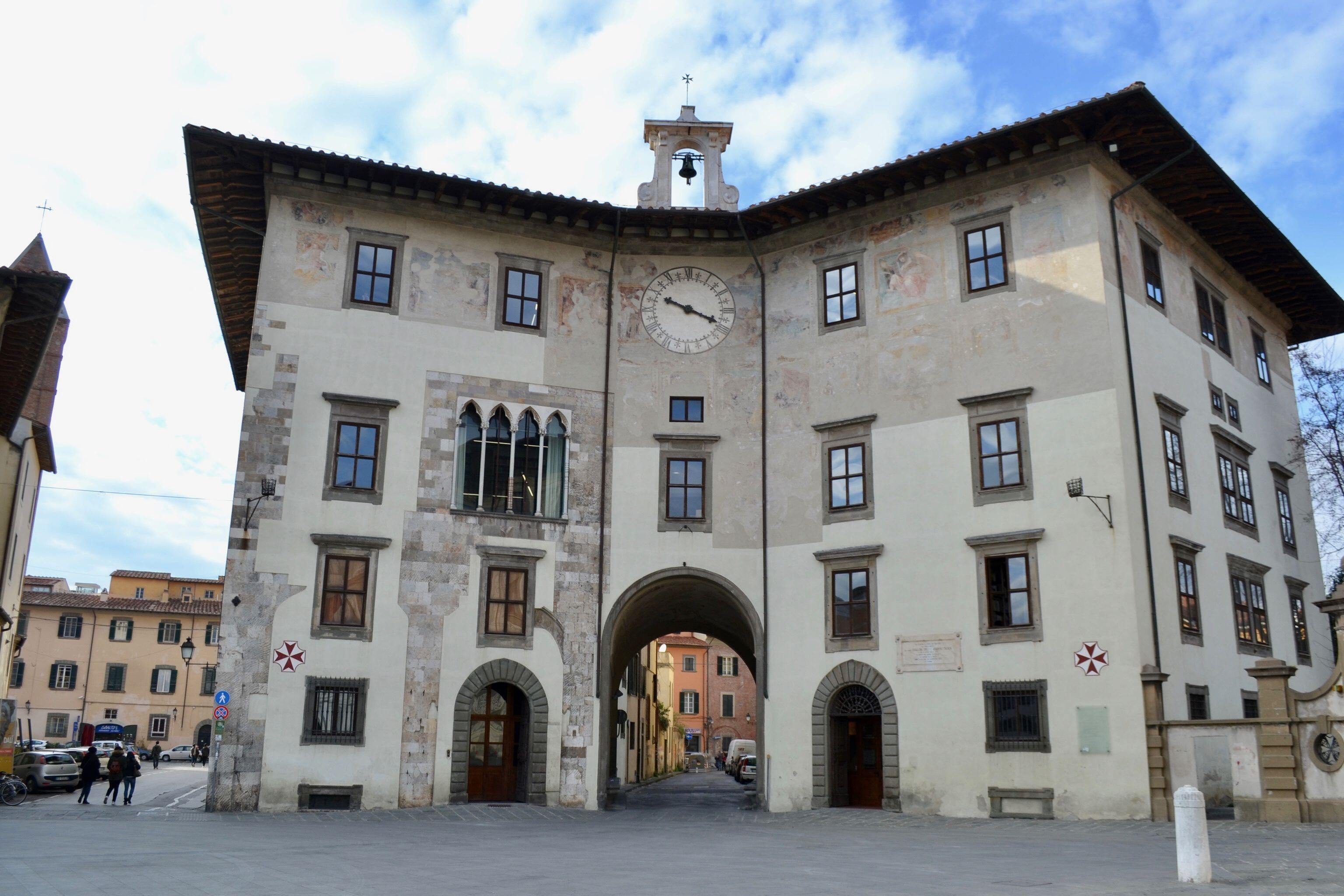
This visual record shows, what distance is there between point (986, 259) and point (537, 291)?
10.2 m

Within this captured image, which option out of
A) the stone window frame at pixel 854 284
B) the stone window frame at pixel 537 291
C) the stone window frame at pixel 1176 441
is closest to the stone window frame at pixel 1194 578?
the stone window frame at pixel 1176 441

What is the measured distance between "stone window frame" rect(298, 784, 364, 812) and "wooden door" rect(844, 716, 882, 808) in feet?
33.4

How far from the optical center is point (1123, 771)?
20.9m

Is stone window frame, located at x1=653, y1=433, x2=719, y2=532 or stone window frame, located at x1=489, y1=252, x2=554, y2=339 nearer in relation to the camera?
stone window frame, located at x1=653, y1=433, x2=719, y2=532

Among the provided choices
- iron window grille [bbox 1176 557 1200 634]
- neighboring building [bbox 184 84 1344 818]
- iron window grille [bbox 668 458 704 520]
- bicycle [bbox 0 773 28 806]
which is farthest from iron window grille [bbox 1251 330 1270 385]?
bicycle [bbox 0 773 28 806]

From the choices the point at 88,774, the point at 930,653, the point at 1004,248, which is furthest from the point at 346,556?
the point at 1004,248

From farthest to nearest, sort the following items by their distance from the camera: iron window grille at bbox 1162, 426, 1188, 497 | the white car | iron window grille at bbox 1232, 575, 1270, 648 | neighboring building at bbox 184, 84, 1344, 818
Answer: the white car, iron window grille at bbox 1232, 575, 1270, 648, iron window grille at bbox 1162, 426, 1188, 497, neighboring building at bbox 184, 84, 1344, 818

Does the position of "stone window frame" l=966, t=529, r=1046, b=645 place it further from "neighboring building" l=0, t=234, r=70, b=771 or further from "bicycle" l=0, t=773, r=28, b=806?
"bicycle" l=0, t=773, r=28, b=806

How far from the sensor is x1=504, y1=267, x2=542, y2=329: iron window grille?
26812mm

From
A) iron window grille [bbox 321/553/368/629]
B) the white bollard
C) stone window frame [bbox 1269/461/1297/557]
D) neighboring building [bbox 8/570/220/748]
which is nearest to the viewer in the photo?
the white bollard

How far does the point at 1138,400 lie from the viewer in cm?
2312

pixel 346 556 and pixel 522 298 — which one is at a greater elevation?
pixel 522 298

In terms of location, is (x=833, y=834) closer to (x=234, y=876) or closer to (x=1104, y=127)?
(x=234, y=876)

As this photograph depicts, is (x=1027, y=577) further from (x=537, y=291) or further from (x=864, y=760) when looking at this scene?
(x=537, y=291)
